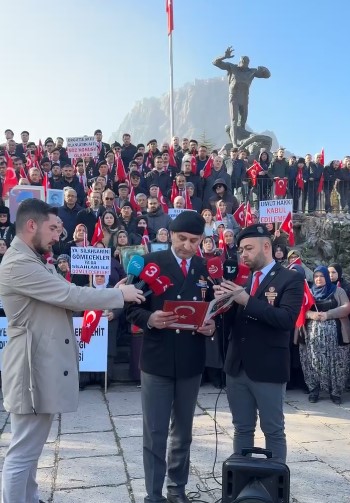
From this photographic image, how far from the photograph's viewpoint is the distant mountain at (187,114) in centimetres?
14893

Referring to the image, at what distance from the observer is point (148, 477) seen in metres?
3.26

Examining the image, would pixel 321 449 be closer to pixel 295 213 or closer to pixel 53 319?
pixel 53 319

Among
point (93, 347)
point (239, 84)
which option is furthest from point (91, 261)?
point (239, 84)

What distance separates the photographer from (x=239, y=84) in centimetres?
1731

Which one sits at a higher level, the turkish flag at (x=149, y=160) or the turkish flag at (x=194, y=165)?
the turkish flag at (x=149, y=160)

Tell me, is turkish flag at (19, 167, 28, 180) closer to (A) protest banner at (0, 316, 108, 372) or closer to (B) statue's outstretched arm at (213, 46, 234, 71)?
(A) protest banner at (0, 316, 108, 372)

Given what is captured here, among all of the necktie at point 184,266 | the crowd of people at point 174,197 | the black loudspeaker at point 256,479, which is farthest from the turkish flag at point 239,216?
the black loudspeaker at point 256,479

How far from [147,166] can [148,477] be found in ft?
33.3

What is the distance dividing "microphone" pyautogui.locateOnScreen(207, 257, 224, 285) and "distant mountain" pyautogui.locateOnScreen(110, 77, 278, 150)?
465ft

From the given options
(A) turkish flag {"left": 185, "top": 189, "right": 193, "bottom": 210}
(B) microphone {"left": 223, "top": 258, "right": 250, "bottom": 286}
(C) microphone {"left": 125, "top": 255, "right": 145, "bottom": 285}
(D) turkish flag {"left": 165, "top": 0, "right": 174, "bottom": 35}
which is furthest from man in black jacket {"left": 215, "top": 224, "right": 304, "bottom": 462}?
(D) turkish flag {"left": 165, "top": 0, "right": 174, "bottom": 35}

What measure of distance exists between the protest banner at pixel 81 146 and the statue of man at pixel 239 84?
7.28 m

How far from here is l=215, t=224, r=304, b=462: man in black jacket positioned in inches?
128

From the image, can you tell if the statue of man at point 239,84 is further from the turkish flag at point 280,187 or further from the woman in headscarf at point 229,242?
the woman in headscarf at point 229,242

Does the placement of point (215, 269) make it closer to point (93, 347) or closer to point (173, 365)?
point (173, 365)
